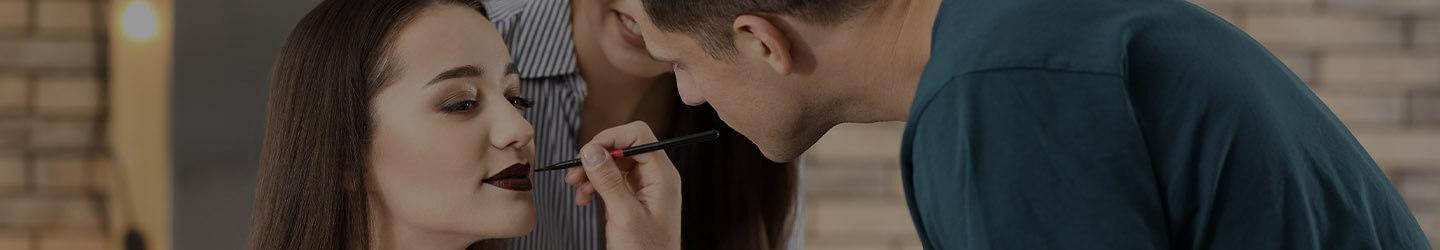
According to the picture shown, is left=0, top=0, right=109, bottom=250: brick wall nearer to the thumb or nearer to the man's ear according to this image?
the thumb

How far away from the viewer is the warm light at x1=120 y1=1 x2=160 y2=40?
1.57 metres

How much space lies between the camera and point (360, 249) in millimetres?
1483

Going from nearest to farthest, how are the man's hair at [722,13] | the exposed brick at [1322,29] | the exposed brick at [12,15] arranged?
the man's hair at [722,13]
the exposed brick at [12,15]
the exposed brick at [1322,29]

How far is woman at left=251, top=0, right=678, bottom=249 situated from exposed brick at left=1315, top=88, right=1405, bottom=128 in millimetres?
1294

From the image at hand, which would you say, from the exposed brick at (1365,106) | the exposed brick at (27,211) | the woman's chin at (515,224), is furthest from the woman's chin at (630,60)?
the exposed brick at (1365,106)

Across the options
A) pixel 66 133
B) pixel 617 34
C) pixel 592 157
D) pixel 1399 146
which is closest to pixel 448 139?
pixel 592 157

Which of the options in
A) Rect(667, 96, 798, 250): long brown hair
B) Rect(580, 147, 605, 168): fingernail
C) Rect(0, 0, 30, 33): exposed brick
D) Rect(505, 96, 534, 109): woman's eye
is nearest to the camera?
Rect(580, 147, 605, 168): fingernail

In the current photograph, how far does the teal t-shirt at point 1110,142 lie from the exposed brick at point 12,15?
66.8 inches

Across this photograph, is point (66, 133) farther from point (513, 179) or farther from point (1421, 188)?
point (1421, 188)

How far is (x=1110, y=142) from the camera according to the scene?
80 cm

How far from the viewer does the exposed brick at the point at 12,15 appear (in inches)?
83.1

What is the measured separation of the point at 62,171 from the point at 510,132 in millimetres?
1081

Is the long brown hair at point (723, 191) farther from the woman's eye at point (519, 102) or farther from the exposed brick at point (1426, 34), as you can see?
the exposed brick at point (1426, 34)

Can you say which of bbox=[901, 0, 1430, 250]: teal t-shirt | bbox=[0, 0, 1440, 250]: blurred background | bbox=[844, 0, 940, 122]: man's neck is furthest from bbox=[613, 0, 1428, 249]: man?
bbox=[0, 0, 1440, 250]: blurred background
